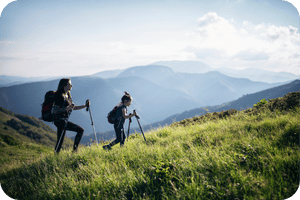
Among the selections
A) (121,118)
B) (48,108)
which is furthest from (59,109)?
(121,118)

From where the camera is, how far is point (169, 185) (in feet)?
9.49

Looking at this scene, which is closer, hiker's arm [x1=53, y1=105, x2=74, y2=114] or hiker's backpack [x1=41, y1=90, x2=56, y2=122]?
hiker's backpack [x1=41, y1=90, x2=56, y2=122]

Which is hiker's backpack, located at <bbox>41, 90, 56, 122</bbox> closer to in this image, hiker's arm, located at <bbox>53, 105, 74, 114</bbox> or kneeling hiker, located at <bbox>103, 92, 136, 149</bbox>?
hiker's arm, located at <bbox>53, 105, 74, 114</bbox>

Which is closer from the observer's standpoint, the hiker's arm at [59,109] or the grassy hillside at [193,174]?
the grassy hillside at [193,174]

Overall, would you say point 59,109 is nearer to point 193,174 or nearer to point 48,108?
point 48,108

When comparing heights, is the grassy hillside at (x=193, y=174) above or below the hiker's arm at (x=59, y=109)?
below

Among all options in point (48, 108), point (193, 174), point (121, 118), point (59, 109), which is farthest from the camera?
point (121, 118)

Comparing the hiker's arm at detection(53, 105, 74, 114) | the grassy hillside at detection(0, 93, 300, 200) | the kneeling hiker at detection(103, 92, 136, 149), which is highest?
the hiker's arm at detection(53, 105, 74, 114)

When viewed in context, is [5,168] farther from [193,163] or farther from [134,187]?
[193,163]

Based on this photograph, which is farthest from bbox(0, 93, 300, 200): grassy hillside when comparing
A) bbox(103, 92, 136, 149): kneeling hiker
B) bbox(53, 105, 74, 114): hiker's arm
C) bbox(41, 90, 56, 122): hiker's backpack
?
bbox(53, 105, 74, 114): hiker's arm

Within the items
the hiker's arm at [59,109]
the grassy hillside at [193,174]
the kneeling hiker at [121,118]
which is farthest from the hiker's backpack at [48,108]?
the kneeling hiker at [121,118]

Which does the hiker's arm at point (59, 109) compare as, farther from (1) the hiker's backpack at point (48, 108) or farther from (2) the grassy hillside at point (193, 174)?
(2) the grassy hillside at point (193, 174)

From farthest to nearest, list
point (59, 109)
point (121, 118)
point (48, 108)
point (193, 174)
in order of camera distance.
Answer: point (121, 118) < point (59, 109) < point (48, 108) < point (193, 174)

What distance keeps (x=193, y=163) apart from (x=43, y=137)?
10315 cm
